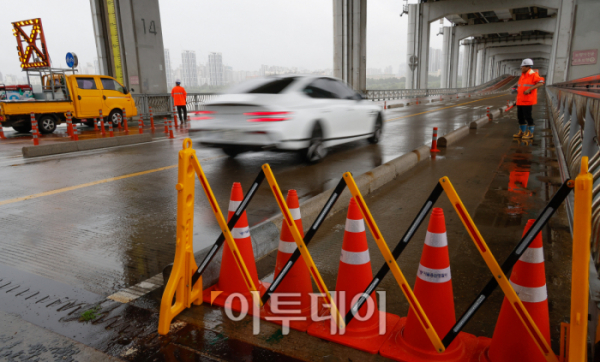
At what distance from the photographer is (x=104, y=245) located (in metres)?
4.11

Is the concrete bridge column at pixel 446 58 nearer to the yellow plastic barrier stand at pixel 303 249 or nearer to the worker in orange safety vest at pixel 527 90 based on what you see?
the worker in orange safety vest at pixel 527 90

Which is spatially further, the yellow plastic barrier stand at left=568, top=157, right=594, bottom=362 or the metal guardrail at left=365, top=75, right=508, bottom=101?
the metal guardrail at left=365, top=75, right=508, bottom=101

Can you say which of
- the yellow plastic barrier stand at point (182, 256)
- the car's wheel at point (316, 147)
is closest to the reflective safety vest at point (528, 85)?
the car's wheel at point (316, 147)

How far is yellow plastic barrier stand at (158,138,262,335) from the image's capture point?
8.93 ft

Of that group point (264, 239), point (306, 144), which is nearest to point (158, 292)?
point (264, 239)

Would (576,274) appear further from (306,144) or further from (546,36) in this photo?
(546,36)

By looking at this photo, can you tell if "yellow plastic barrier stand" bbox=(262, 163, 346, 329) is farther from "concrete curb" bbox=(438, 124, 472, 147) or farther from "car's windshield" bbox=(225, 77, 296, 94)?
"concrete curb" bbox=(438, 124, 472, 147)

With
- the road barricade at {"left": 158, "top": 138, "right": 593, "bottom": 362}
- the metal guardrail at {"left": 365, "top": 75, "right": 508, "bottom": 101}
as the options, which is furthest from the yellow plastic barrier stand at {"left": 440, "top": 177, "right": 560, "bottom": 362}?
the metal guardrail at {"left": 365, "top": 75, "right": 508, "bottom": 101}

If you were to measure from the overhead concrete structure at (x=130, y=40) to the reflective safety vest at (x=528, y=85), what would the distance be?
1730 centimetres

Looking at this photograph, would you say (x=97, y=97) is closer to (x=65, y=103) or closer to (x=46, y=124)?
(x=65, y=103)

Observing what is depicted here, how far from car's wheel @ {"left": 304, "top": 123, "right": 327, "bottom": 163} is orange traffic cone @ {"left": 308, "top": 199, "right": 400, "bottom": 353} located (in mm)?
5446

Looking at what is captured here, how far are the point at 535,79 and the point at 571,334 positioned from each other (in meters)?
9.72

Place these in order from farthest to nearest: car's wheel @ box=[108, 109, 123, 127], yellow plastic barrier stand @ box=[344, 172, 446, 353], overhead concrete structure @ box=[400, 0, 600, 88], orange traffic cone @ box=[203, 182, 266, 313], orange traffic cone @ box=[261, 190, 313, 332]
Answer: overhead concrete structure @ box=[400, 0, 600, 88] < car's wheel @ box=[108, 109, 123, 127] < orange traffic cone @ box=[203, 182, 266, 313] < orange traffic cone @ box=[261, 190, 313, 332] < yellow plastic barrier stand @ box=[344, 172, 446, 353]

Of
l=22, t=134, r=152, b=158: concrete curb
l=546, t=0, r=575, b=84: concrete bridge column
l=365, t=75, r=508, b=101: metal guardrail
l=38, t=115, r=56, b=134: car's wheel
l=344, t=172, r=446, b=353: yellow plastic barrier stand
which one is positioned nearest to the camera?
l=344, t=172, r=446, b=353: yellow plastic barrier stand
